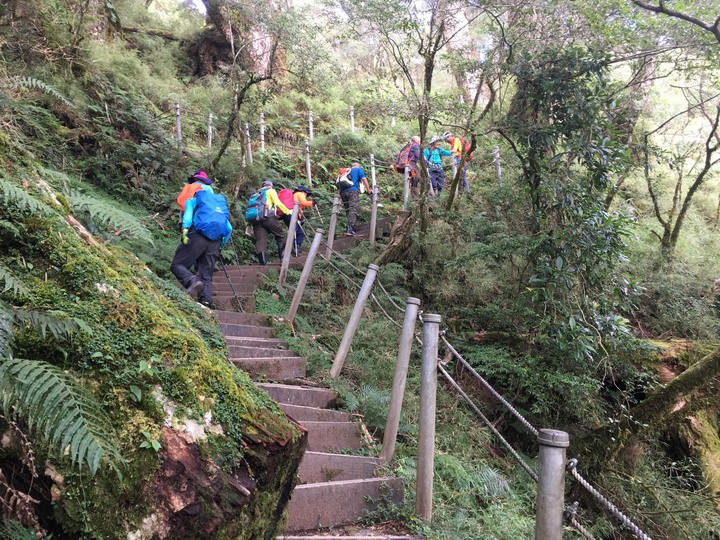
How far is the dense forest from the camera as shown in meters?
1.89

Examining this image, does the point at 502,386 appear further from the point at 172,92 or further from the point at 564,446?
the point at 172,92

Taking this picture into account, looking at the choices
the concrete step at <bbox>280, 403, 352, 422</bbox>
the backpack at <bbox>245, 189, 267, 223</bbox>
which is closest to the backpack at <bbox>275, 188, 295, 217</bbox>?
the backpack at <bbox>245, 189, 267, 223</bbox>

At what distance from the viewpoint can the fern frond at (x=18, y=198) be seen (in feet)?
7.18

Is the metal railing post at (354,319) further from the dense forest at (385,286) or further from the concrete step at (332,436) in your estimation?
the concrete step at (332,436)

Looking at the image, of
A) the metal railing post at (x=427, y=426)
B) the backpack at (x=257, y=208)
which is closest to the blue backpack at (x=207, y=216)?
the backpack at (x=257, y=208)

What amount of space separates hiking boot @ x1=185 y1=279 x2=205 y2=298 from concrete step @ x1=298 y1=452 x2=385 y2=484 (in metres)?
3.06

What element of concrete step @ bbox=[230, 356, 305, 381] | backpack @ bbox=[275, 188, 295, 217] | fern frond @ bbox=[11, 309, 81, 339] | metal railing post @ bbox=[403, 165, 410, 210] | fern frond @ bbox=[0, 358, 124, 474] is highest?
metal railing post @ bbox=[403, 165, 410, 210]

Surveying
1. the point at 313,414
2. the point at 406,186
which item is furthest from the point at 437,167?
the point at 313,414

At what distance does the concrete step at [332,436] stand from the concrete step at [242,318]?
7.83 feet

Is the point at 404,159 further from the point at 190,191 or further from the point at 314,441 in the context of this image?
the point at 314,441

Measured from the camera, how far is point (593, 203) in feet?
20.4

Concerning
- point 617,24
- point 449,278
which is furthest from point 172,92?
point 617,24

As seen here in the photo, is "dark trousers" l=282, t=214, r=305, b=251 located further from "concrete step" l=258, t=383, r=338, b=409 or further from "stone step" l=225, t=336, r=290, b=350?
"concrete step" l=258, t=383, r=338, b=409

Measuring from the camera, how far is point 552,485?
2.05 meters
